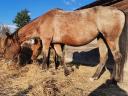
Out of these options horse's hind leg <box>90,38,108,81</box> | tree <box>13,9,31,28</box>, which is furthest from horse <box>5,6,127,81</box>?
tree <box>13,9,31,28</box>

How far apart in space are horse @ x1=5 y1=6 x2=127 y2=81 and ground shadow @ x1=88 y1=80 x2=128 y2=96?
254 millimetres

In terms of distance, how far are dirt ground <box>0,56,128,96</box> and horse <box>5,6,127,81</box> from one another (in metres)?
0.41

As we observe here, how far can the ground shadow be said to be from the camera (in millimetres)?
6535

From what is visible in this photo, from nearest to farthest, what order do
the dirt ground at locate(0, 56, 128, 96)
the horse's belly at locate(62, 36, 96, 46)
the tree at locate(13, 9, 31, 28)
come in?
the dirt ground at locate(0, 56, 128, 96), the horse's belly at locate(62, 36, 96, 46), the tree at locate(13, 9, 31, 28)

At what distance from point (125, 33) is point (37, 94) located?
3.54 metres

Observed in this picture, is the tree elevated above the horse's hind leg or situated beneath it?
elevated above

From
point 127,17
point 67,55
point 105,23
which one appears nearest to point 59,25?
point 105,23

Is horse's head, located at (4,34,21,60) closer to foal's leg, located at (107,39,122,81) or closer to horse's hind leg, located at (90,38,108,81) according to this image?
horse's hind leg, located at (90,38,108,81)

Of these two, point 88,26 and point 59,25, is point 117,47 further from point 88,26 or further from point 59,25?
point 59,25

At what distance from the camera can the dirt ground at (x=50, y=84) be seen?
620 cm

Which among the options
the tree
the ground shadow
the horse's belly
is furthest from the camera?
the tree

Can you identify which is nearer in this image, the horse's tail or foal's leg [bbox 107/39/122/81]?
foal's leg [bbox 107/39/122/81]

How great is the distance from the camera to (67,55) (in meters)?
13.6

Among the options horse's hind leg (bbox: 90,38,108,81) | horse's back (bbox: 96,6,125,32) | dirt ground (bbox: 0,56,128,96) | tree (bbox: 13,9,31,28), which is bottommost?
dirt ground (bbox: 0,56,128,96)
